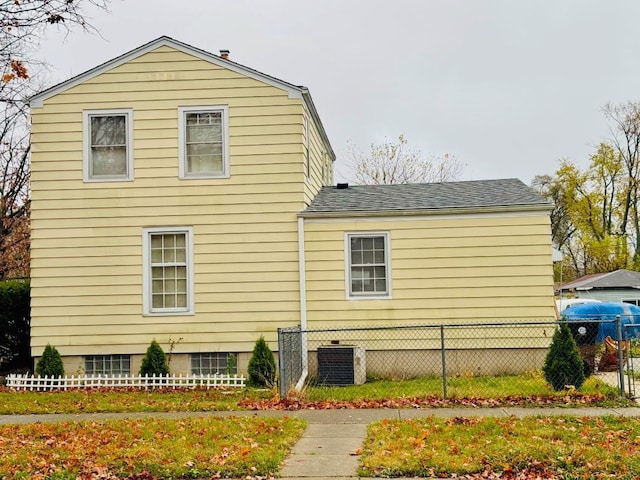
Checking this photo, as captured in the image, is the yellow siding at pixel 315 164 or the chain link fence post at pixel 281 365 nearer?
the chain link fence post at pixel 281 365

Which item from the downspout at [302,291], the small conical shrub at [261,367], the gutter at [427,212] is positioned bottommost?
the small conical shrub at [261,367]

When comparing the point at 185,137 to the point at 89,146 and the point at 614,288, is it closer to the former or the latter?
the point at 89,146

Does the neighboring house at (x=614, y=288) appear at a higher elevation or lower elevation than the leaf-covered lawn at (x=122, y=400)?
higher

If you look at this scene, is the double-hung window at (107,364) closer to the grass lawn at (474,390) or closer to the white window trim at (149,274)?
the white window trim at (149,274)

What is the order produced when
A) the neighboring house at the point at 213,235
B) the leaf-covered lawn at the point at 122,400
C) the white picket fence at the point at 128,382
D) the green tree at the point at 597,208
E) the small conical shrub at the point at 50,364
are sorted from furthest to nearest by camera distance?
the green tree at the point at 597,208, the neighboring house at the point at 213,235, the small conical shrub at the point at 50,364, the white picket fence at the point at 128,382, the leaf-covered lawn at the point at 122,400

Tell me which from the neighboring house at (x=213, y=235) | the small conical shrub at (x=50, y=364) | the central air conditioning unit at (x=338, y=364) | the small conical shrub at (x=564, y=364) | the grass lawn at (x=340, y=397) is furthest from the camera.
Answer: the neighboring house at (x=213, y=235)

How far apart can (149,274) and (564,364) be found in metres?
8.34

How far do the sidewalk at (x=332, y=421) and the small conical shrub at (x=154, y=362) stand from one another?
3217mm

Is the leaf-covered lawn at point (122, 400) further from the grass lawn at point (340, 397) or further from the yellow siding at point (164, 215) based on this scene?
the yellow siding at point (164, 215)

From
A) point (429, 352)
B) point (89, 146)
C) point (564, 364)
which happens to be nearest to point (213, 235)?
point (89, 146)

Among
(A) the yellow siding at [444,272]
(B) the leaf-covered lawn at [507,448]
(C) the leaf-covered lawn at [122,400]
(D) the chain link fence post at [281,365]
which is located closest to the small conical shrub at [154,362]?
(C) the leaf-covered lawn at [122,400]

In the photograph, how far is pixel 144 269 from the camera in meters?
14.5

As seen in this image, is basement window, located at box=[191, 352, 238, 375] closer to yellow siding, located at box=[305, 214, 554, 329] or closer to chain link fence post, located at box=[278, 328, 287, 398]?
yellow siding, located at box=[305, 214, 554, 329]

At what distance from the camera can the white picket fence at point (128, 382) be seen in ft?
44.6
